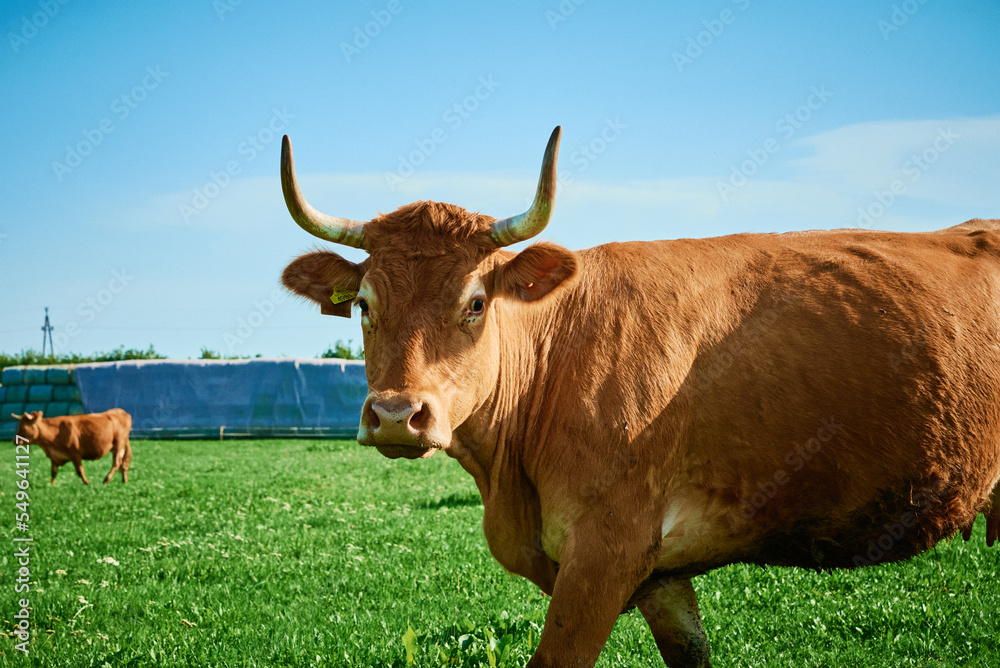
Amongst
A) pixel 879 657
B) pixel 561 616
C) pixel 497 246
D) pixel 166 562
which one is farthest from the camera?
pixel 166 562

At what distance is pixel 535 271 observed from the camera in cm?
426

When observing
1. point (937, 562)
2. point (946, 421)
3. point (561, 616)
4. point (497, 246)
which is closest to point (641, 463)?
point (561, 616)

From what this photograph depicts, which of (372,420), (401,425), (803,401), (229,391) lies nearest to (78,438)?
(372,420)

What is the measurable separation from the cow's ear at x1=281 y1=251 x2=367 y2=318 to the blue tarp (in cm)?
2996

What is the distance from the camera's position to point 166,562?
870cm

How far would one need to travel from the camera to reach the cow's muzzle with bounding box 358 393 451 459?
346cm

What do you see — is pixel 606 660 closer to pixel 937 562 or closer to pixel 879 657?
pixel 879 657

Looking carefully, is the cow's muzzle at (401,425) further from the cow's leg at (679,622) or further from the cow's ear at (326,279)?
the cow's leg at (679,622)

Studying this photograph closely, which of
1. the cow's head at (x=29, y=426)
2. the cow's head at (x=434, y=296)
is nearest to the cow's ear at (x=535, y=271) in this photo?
the cow's head at (x=434, y=296)

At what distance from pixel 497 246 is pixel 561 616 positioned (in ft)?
6.44

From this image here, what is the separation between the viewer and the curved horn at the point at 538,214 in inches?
148

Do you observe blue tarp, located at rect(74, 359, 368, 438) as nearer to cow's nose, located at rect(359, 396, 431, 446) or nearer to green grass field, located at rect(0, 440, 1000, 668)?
green grass field, located at rect(0, 440, 1000, 668)

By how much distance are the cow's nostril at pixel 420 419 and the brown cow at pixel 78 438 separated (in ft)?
52.9

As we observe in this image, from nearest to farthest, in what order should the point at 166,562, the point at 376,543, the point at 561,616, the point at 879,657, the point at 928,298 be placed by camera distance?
the point at 561,616 → the point at 928,298 → the point at 879,657 → the point at 166,562 → the point at 376,543
